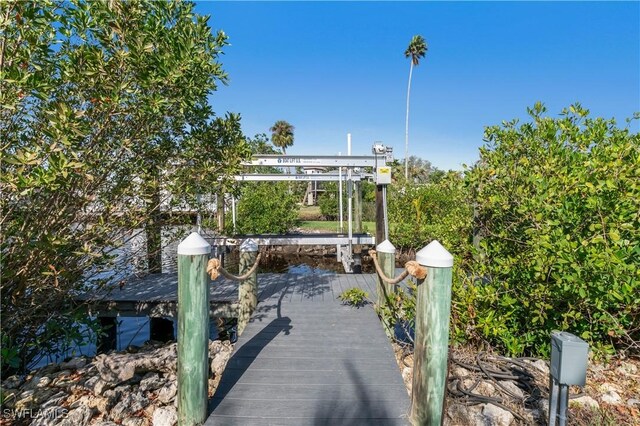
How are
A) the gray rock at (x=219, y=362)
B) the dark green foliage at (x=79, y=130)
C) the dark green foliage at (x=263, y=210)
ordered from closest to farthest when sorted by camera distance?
the dark green foliage at (x=79, y=130) → the gray rock at (x=219, y=362) → the dark green foliage at (x=263, y=210)

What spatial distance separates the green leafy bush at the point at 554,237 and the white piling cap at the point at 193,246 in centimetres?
308

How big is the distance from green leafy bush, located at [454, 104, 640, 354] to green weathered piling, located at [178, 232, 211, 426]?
3017 millimetres

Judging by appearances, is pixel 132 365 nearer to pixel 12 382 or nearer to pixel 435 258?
pixel 12 382

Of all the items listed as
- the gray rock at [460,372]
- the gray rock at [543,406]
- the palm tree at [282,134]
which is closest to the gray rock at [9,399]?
the gray rock at [460,372]

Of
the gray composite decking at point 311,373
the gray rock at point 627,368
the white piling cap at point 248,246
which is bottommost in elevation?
the gray rock at point 627,368

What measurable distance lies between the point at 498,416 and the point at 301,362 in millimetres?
1934

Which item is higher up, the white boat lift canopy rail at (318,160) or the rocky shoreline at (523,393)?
the white boat lift canopy rail at (318,160)

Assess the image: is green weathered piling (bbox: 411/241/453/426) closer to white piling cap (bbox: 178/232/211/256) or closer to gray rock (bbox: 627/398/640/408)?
white piling cap (bbox: 178/232/211/256)

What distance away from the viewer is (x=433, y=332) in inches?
100.0

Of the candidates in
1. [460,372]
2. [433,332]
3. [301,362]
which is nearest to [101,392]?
[301,362]

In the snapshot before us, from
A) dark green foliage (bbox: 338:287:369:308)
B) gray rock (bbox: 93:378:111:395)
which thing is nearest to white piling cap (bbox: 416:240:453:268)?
dark green foliage (bbox: 338:287:369:308)

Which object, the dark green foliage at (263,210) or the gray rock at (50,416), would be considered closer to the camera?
the gray rock at (50,416)

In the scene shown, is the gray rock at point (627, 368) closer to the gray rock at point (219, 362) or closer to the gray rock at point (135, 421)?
the gray rock at point (219, 362)

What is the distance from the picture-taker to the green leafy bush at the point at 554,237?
3.29 meters
